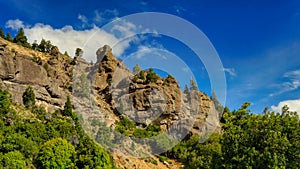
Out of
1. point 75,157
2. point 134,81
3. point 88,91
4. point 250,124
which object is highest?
point 134,81

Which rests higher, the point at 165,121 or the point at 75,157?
the point at 165,121

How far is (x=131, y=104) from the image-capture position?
79062 millimetres

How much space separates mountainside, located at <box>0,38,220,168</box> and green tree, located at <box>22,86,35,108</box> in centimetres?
105

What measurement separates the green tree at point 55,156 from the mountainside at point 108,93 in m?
15.4

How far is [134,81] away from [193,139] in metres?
29.5

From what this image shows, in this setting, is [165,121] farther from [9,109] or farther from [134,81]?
[9,109]

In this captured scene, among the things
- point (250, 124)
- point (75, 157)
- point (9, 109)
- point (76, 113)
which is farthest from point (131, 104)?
point (250, 124)

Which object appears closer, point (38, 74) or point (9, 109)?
point (9, 109)

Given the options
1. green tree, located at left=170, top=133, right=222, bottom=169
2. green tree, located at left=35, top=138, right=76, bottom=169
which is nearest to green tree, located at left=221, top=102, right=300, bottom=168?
green tree, located at left=170, top=133, right=222, bottom=169

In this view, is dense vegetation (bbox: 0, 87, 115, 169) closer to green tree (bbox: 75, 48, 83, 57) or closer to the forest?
the forest

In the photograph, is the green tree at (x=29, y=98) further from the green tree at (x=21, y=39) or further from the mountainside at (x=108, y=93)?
the green tree at (x=21, y=39)

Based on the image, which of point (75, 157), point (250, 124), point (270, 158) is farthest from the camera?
point (75, 157)

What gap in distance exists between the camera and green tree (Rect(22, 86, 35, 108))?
5350 centimetres

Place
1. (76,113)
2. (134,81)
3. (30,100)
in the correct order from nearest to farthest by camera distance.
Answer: (30,100) < (76,113) < (134,81)
